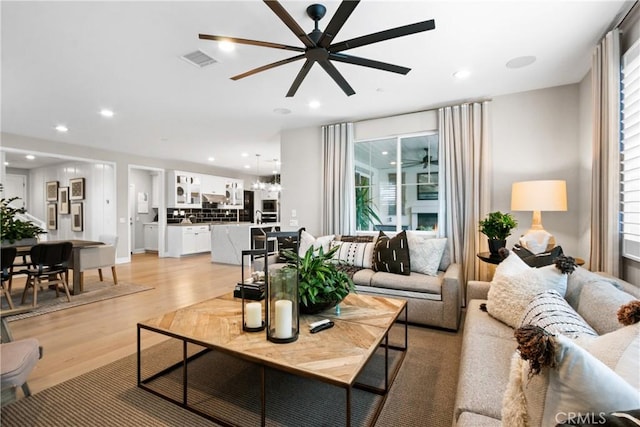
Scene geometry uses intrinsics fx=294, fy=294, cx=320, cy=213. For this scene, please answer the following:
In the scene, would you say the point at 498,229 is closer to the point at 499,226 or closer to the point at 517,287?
the point at 499,226

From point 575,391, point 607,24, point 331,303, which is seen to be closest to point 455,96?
point 607,24

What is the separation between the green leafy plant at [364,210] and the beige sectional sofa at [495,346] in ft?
8.35

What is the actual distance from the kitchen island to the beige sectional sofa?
5.38 m

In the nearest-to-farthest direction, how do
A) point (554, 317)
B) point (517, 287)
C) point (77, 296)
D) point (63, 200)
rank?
point (554, 317), point (517, 287), point (77, 296), point (63, 200)

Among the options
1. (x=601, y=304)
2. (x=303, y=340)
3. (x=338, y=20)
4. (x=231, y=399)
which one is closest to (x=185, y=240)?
(x=231, y=399)

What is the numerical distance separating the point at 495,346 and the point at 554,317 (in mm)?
357

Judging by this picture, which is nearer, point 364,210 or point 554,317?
point 554,317

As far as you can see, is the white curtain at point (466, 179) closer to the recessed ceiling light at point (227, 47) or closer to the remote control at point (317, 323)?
the remote control at point (317, 323)

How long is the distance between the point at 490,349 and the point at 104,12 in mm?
3330

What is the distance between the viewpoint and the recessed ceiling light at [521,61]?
275cm

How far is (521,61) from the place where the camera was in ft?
9.20

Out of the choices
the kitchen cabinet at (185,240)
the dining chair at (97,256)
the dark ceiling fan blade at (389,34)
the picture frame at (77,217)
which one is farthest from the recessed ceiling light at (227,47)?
the picture frame at (77,217)

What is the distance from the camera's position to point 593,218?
97.0 inches

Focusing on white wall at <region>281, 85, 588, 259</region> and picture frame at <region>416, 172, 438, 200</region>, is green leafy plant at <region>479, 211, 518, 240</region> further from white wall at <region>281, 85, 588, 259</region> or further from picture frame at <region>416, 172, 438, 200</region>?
picture frame at <region>416, 172, 438, 200</region>
